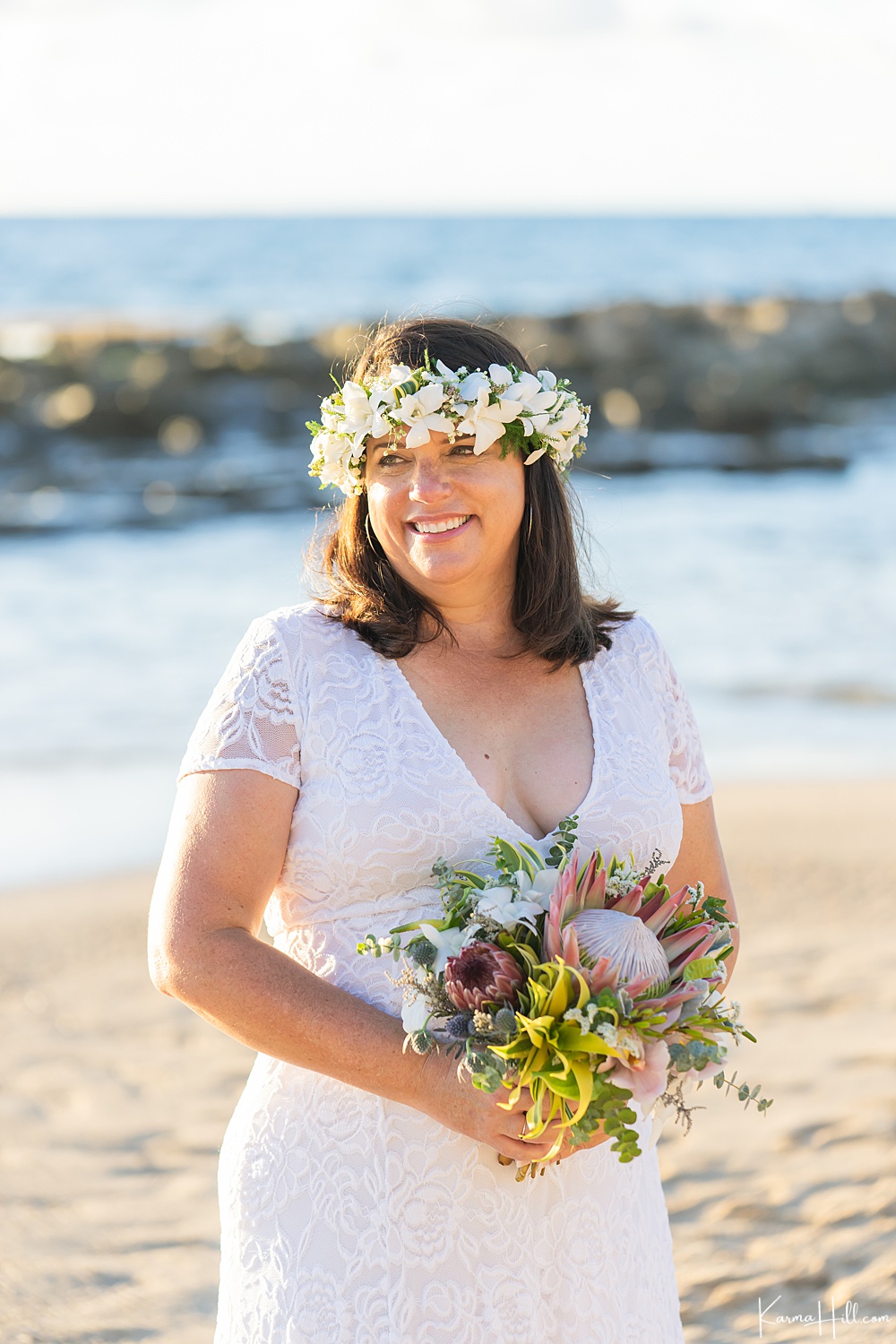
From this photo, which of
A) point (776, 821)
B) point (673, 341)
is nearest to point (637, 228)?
point (673, 341)

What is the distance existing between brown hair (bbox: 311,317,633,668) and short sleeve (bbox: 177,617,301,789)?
205 millimetres

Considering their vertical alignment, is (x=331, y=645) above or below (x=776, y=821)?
below

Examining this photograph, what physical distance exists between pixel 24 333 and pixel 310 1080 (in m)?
29.9

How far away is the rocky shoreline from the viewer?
22359 millimetres

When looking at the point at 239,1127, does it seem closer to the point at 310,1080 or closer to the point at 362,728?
the point at 310,1080

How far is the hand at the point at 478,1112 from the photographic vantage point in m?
2.20

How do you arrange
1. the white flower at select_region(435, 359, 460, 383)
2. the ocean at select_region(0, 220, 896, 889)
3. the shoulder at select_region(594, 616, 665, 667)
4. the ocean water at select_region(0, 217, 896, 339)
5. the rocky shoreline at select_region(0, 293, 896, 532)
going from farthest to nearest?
the ocean water at select_region(0, 217, 896, 339), the rocky shoreline at select_region(0, 293, 896, 532), the ocean at select_region(0, 220, 896, 889), the shoulder at select_region(594, 616, 665, 667), the white flower at select_region(435, 359, 460, 383)

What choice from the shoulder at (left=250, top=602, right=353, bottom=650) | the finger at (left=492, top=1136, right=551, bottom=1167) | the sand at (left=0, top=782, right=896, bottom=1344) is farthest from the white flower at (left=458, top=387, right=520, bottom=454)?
the sand at (left=0, top=782, right=896, bottom=1344)

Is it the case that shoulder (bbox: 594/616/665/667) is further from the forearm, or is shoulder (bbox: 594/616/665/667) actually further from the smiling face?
the forearm

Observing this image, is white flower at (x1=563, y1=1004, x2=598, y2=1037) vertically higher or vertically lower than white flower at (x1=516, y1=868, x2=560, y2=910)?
lower

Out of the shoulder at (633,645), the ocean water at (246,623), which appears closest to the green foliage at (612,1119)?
the shoulder at (633,645)

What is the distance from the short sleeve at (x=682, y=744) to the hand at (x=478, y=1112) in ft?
2.61

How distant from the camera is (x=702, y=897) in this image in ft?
8.02

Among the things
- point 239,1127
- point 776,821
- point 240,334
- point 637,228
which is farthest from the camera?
point 637,228
